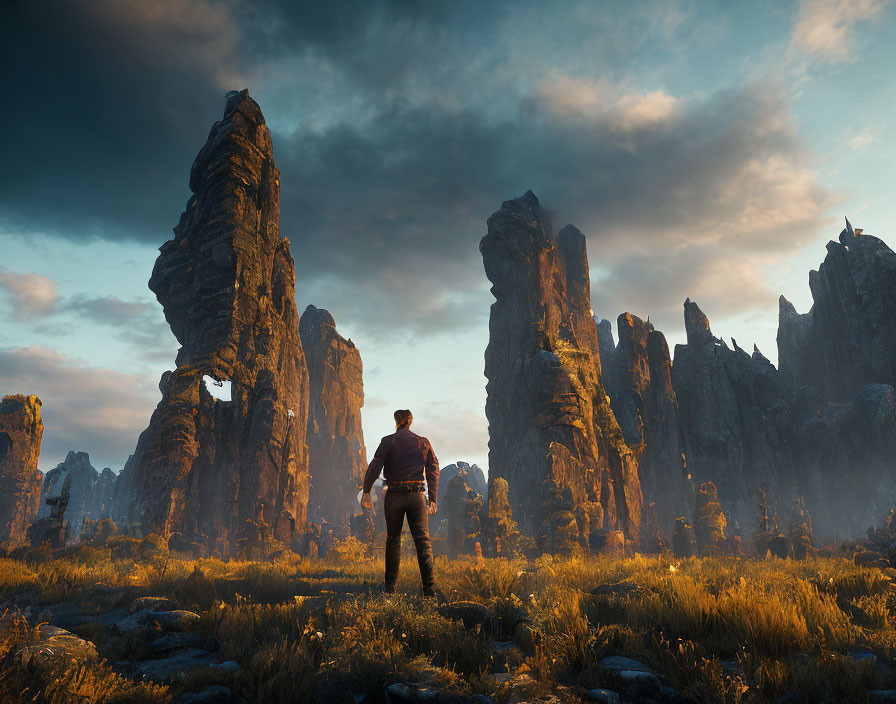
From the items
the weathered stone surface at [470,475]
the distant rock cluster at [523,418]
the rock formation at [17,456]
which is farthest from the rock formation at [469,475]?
the rock formation at [17,456]

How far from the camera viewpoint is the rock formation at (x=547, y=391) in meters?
39.4

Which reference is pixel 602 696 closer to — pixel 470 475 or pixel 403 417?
pixel 403 417

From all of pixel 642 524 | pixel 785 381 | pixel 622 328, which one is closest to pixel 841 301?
pixel 785 381

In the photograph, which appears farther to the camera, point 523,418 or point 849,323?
point 849,323

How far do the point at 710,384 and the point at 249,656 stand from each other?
266 ft

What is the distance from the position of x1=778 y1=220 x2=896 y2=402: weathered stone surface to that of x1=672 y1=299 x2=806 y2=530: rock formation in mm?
7503

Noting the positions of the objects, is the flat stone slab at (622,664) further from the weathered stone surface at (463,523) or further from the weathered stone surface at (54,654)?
the weathered stone surface at (463,523)

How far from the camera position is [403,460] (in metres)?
7.17

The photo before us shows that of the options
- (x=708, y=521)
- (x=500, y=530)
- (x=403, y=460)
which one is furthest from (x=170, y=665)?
(x=708, y=521)

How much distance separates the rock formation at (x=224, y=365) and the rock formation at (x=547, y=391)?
69.4ft

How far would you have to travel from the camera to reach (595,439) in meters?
45.3

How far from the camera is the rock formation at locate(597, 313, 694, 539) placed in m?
71.3

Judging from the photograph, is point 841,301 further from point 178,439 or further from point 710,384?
point 178,439

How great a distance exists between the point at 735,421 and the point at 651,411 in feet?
37.7
